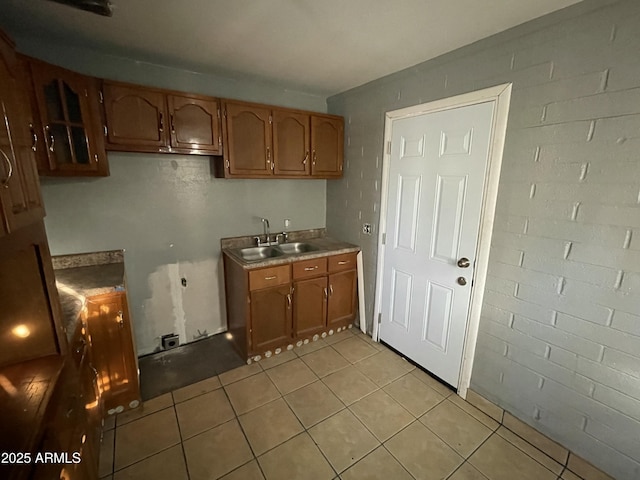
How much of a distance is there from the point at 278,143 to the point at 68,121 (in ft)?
4.67

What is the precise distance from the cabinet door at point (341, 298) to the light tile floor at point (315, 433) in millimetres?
591

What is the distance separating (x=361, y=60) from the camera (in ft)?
6.79

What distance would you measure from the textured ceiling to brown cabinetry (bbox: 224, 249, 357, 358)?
1584mm

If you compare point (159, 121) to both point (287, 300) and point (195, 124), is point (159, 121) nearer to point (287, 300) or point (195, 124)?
point (195, 124)

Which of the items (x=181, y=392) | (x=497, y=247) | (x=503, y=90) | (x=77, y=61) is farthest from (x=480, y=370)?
(x=77, y=61)

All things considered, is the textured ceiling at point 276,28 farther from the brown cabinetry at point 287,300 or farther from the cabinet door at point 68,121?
the brown cabinetry at point 287,300

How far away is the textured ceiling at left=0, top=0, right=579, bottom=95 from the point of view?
1420 millimetres

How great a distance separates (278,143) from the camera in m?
2.52

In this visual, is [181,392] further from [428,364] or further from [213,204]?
[428,364]

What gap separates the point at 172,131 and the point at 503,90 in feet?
7.24

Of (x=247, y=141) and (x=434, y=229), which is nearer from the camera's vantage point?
(x=434, y=229)

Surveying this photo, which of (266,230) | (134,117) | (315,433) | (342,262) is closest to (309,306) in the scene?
(342,262)

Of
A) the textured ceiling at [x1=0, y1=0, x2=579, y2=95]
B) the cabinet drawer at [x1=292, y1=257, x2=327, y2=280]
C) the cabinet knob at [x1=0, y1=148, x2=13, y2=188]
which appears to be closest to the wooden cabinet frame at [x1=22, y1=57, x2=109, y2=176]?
the textured ceiling at [x1=0, y1=0, x2=579, y2=95]

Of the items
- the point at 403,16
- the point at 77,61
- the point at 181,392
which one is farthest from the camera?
the point at 181,392
